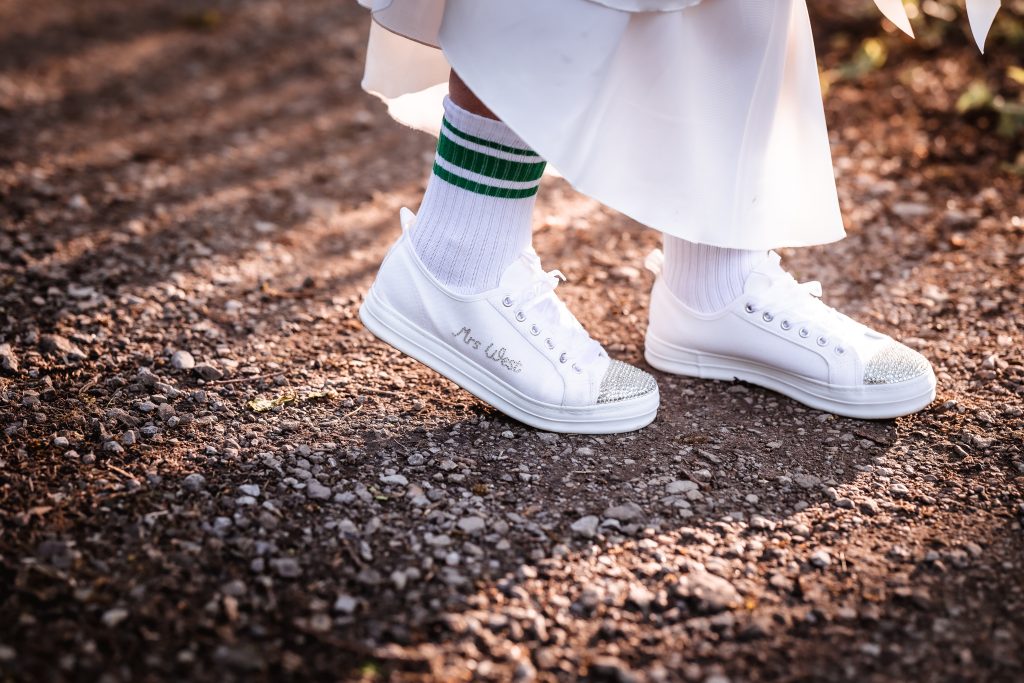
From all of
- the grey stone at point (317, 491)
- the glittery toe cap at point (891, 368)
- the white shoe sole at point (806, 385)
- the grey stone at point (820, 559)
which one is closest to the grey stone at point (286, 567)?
the grey stone at point (317, 491)

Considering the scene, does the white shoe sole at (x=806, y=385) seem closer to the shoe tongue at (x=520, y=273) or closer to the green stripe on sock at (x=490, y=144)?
the shoe tongue at (x=520, y=273)

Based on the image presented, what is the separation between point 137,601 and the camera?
3.69 feet

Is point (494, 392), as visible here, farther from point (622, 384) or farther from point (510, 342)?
point (622, 384)

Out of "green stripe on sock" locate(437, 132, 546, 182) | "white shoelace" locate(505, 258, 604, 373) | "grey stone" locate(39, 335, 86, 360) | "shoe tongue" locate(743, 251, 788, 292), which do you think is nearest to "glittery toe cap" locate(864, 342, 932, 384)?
"shoe tongue" locate(743, 251, 788, 292)

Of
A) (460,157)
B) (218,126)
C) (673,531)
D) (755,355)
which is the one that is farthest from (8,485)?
(218,126)

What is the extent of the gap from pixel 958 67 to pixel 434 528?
2.82 metres

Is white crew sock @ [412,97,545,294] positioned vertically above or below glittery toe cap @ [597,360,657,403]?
above

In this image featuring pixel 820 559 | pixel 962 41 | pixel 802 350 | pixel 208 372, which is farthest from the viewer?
pixel 962 41

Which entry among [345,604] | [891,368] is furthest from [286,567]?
[891,368]

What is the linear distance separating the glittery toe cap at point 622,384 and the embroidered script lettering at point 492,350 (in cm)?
16

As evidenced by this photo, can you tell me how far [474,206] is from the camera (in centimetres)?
142

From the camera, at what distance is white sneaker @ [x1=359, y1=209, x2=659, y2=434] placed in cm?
145

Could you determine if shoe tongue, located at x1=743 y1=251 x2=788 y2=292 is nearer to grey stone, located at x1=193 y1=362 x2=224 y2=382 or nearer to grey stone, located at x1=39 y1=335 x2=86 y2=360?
grey stone, located at x1=193 y1=362 x2=224 y2=382

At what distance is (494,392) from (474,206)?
326 millimetres
